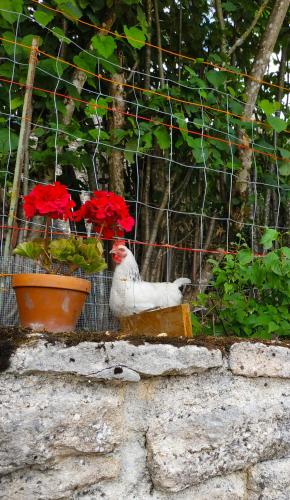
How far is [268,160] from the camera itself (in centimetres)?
393

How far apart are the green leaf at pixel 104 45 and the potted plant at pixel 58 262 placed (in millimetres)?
1177

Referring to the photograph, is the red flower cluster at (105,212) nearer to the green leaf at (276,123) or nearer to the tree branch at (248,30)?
the green leaf at (276,123)

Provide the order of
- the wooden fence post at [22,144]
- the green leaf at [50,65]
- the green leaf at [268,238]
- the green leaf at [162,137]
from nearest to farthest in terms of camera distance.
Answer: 1. the green leaf at [268,238]
2. the wooden fence post at [22,144]
3. the green leaf at [50,65]
4. the green leaf at [162,137]

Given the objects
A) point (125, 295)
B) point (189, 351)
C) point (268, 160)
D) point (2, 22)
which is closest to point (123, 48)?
point (2, 22)

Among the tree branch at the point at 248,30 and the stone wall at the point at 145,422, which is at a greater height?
the tree branch at the point at 248,30

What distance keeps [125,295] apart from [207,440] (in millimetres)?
696

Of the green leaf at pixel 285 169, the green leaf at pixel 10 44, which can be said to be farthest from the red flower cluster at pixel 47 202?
the green leaf at pixel 285 169

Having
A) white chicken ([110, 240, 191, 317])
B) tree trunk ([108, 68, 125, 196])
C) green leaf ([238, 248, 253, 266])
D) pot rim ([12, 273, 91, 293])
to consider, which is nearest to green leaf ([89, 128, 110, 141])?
tree trunk ([108, 68, 125, 196])

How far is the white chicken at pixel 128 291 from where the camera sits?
2250mm

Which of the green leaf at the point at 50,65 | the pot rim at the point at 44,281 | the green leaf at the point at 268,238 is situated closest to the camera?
the pot rim at the point at 44,281

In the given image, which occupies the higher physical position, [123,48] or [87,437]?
[123,48]

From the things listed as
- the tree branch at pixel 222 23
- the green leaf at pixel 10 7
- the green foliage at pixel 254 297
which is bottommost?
the green foliage at pixel 254 297

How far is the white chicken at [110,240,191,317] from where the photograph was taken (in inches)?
88.6

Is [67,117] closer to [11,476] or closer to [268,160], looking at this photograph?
[268,160]
